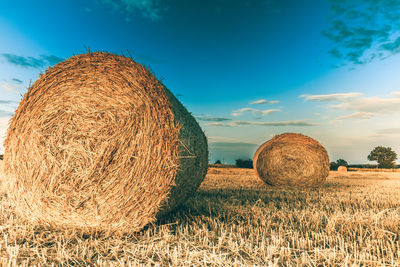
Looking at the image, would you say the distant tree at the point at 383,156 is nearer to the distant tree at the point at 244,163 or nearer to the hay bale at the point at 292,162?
the distant tree at the point at 244,163

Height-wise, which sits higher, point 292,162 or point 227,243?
point 292,162

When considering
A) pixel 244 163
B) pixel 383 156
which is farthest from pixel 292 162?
pixel 383 156

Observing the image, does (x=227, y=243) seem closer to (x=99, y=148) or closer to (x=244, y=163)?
(x=99, y=148)

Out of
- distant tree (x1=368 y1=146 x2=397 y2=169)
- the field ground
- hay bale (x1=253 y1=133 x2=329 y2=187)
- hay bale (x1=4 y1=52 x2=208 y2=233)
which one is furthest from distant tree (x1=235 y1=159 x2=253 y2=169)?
distant tree (x1=368 y1=146 x2=397 y2=169)

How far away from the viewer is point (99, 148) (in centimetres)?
334

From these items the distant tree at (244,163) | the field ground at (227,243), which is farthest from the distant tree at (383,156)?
the field ground at (227,243)

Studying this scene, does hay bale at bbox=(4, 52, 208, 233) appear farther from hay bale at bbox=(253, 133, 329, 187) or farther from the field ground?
hay bale at bbox=(253, 133, 329, 187)

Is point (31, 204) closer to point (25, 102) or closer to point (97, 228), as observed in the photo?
point (97, 228)

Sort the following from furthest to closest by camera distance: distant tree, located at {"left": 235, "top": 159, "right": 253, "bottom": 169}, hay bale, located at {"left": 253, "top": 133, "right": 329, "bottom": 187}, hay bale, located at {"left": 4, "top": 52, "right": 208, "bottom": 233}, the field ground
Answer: distant tree, located at {"left": 235, "top": 159, "right": 253, "bottom": 169}
hay bale, located at {"left": 253, "top": 133, "right": 329, "bottom": 187}
hay bale, located at {"left": 4, "top": 52, "right": 208, "bottom": 233}
the field ground

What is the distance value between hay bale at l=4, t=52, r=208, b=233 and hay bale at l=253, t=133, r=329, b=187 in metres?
5.41

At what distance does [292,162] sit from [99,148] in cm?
672

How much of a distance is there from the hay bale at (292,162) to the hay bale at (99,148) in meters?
5.41

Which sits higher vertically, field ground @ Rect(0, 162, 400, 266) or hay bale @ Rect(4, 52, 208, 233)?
hay bale @ Rect(4, 52, 208, 233)

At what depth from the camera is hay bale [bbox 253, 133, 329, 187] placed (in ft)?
28.1
